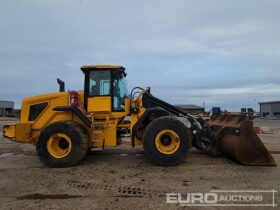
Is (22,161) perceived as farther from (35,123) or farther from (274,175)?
(274,175)

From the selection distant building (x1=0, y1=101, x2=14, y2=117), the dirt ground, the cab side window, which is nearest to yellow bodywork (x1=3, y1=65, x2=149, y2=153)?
the cab side window

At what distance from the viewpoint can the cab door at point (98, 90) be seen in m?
10.2

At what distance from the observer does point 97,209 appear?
571cm

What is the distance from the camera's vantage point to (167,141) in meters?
9.62

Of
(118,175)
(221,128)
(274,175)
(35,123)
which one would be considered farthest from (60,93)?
(274,175)

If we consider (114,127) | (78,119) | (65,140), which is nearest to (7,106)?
(78,119)

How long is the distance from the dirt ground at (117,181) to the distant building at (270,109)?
294ft

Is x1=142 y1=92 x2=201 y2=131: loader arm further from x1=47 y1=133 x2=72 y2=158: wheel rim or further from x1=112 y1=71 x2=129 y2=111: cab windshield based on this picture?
x1=47 y1=133 x2=72 y2=158: wheel rim

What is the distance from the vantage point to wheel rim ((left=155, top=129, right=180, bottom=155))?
9.48 m

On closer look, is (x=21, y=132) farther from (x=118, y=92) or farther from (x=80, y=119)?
(x=118, y=92)

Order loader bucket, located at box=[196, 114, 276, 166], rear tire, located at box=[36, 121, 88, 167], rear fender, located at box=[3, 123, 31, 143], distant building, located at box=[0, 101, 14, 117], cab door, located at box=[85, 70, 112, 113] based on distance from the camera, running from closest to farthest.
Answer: loader bucket, located at box=[196, 114, 276, 166] < rear tire, located at box=[36, 121, 88, 167] < cab door, located at box=[85, 70, 112, 113] < rear fender, located at box=[3, 123, 31, 143] < distant building, located at box=[0, 101, 14, 117]

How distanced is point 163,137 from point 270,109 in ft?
318

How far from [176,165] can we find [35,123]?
420 centimetres

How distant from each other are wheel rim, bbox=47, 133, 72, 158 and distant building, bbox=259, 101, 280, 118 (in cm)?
9011
